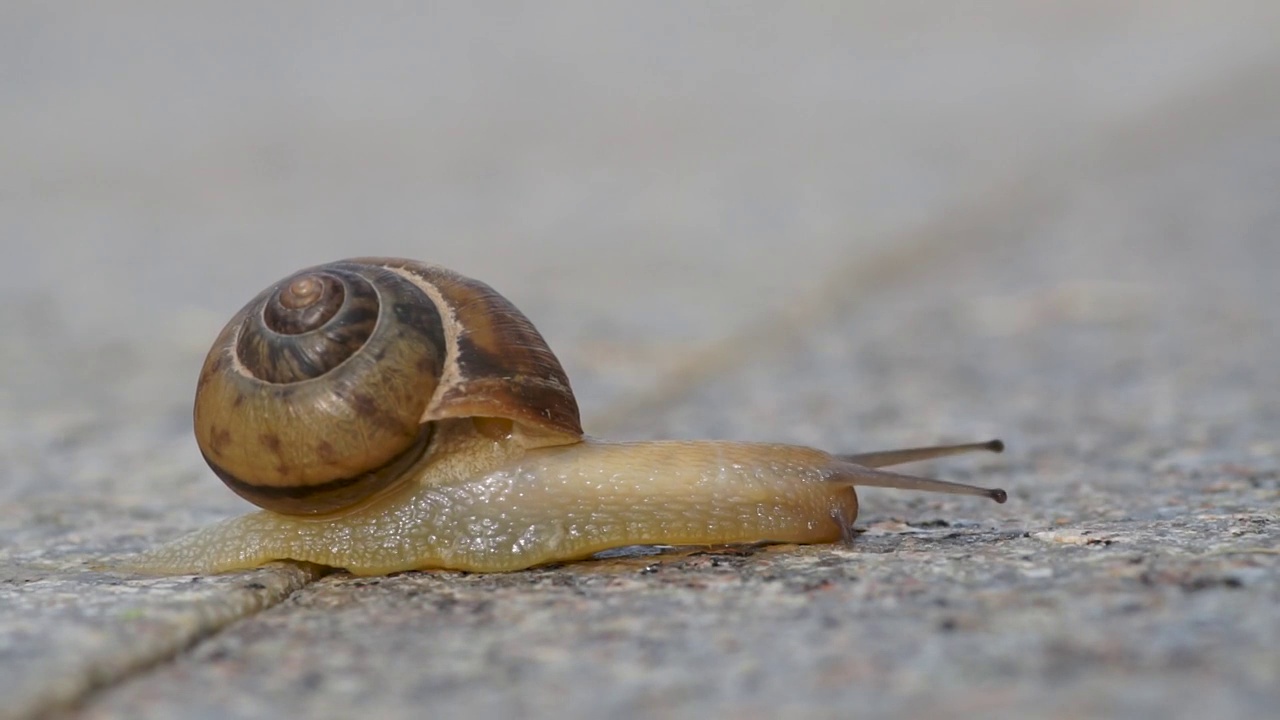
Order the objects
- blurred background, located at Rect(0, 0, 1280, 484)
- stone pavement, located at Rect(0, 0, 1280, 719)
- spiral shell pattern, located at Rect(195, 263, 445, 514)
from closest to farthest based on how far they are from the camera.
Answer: stone pavement, located at Rect(0, 0, 1280, 719)
spiral shell pattern, located at Rect(195, 263, 445, 514)
blurred background, located at Rect(0, 0, 1280, 484)

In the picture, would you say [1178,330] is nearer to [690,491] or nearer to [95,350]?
[690,491]

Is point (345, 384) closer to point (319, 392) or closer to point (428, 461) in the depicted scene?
point (319, 392)

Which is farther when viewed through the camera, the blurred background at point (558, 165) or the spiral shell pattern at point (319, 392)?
the blurred background at point (558, 165)

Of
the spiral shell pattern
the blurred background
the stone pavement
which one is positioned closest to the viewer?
the stone pavement

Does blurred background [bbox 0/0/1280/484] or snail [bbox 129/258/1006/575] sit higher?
blurred background [bbox 0/0/1280/484]

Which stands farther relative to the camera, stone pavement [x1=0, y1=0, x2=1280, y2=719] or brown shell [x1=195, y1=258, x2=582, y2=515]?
brown shell [x1=195, y1=258, x2=582, y2=515]

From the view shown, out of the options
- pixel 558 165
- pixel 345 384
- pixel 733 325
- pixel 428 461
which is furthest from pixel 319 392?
pixel 558 165

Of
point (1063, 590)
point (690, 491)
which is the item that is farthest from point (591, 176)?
point (1063, 590)
